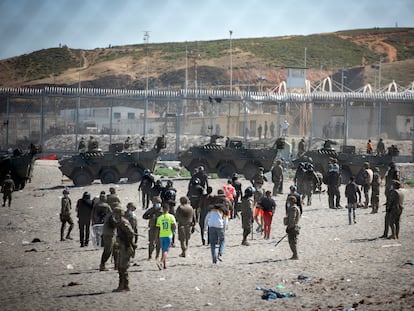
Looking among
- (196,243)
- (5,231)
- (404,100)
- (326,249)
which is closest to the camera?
(326,249)

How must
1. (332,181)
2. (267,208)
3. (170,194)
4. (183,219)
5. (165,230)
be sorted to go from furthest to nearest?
(332,181), (267,208), (170,194), (183,219), (165,230)

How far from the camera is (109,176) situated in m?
30.2

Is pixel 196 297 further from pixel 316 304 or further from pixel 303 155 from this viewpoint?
pixel 303 155

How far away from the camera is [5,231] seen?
19969 mm

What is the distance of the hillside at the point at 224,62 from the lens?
82.5 meters

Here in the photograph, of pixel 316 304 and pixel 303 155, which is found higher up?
pixel 303 155

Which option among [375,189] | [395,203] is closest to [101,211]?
[395,203]

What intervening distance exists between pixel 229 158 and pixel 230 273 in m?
17.6

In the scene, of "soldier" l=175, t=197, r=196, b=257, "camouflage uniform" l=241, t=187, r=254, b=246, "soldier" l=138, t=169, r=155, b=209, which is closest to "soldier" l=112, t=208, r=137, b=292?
"soldier" l=175, t=197, r=196, b=257

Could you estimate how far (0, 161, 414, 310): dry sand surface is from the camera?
11.2 m

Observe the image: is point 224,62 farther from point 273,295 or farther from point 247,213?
point 273,295

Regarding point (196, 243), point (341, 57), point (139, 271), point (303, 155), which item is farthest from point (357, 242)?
point (341, 57)

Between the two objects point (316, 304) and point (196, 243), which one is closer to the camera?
point (316, 304)

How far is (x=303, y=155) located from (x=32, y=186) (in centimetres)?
1029
